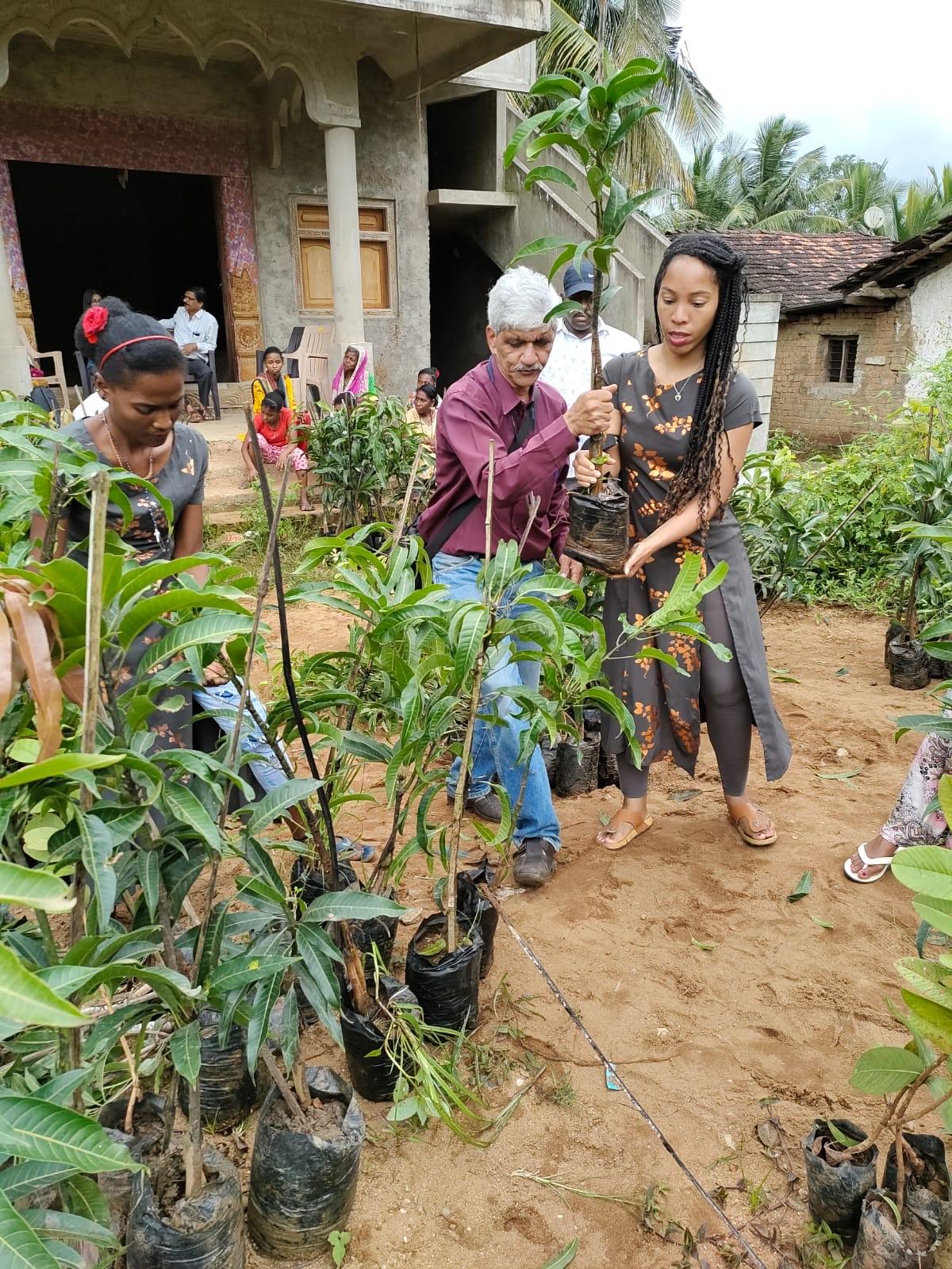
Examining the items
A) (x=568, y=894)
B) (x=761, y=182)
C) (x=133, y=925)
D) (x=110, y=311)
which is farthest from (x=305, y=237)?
(x=761, y=182)

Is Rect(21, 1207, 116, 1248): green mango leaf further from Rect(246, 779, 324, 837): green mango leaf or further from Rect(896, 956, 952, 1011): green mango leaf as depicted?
Rect(896, 956, 952, 1011): green mango leaf

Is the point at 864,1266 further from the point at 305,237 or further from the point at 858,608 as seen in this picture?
the point at 305,237

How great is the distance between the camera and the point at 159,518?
226cm

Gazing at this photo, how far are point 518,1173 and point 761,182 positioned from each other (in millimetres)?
32981

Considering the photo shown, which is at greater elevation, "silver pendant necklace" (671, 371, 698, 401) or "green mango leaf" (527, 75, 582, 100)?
"green mango leaf" (527, 75, 582, 100)

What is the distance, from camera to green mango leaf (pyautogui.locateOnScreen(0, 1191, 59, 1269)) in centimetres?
90

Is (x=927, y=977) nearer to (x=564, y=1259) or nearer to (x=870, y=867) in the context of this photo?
(x=564, y=1259)

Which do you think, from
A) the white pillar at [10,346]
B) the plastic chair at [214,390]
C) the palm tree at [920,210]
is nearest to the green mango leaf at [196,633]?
the white pillar at [10,346]

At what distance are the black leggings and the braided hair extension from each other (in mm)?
272

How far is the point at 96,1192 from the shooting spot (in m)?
1.15

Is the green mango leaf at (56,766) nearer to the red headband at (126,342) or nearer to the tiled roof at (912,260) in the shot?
the red headband at (126,342)

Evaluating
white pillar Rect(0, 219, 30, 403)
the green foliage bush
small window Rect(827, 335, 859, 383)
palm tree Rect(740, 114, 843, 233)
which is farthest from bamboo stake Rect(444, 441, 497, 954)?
palm tree Rect(740, 114, 843, 233)

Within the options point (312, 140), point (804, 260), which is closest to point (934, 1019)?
point (312, 140)

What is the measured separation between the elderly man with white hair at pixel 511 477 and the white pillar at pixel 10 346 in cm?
565
